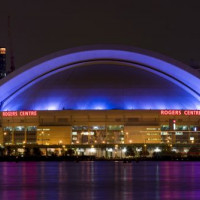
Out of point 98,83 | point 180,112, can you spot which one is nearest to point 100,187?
point 180,112

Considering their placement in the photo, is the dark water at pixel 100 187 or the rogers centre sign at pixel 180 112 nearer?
the dark water at pixel 100 187

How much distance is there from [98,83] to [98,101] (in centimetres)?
395

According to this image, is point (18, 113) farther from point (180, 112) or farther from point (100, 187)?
point (100, 187)

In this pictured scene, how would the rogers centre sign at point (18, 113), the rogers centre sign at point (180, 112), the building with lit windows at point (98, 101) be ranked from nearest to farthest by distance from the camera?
the rogers centre sign at point (180, 112), the building with lit windows at point (98, 101), the rogers centre sign at point (18, 113)

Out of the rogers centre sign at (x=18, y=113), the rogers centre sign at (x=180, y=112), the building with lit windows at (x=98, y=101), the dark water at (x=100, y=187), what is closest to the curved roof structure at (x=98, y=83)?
the building with lit windows at (x=98, y=101)

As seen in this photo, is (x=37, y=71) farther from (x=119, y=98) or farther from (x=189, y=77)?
(x=189, y=77)

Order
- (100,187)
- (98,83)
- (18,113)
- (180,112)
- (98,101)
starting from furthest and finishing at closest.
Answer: (98,83) → (18,113) → (98,101) → (180,112) → (100,187)

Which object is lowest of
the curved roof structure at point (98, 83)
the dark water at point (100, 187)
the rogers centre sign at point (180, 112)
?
the dark water at point (100, 187)

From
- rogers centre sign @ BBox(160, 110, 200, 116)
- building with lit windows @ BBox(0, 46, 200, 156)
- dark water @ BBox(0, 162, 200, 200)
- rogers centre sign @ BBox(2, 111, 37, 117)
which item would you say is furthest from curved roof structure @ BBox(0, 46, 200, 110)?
dark water @ BBox(0, 162, 200, 200)

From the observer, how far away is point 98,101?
120 meters

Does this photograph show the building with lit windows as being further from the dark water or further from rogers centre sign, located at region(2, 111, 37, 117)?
the dark water

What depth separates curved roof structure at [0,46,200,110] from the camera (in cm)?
11781

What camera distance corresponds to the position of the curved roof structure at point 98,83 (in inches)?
4638

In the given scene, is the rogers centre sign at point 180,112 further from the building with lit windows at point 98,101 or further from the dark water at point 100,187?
the dark water at point 100,187
